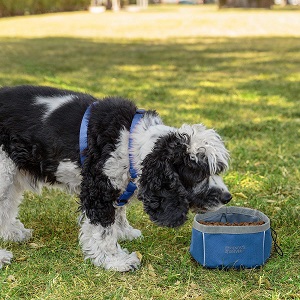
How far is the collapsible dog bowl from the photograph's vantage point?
14.2 ft

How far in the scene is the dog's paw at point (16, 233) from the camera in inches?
196

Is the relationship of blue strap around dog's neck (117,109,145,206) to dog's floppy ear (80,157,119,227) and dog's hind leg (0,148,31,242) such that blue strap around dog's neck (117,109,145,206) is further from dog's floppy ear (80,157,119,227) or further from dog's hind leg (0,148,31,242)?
Answer: dog's hind leg (0,148,31,242)

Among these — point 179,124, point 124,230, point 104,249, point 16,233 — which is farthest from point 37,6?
point 104,249

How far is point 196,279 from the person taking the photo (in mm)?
4344

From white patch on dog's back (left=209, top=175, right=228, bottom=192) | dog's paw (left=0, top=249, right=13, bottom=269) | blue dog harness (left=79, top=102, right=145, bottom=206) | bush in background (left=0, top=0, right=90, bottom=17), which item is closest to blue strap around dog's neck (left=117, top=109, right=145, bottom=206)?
Answer: blue dog harness (left=79, top=102, right=145, bottom=206)

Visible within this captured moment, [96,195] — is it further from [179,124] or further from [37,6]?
[37,6]

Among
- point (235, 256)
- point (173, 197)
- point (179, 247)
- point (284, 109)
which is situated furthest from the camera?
point (284, 109)

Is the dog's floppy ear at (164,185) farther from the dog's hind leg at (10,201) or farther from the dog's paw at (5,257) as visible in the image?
the dog's paw at (5,257)

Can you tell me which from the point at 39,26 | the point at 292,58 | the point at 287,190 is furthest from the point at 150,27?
the point at 287,190

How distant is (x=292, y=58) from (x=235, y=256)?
1377 cm

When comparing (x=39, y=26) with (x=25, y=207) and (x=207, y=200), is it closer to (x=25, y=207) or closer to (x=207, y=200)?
(x=25, y=207)

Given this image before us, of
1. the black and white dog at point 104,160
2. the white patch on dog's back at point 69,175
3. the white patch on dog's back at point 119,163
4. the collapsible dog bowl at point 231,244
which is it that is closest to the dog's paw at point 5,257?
the black and white dog at point 104,160

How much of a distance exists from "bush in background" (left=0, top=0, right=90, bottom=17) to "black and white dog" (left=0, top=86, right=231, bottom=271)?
1424 inches

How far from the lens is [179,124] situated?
340 inches
